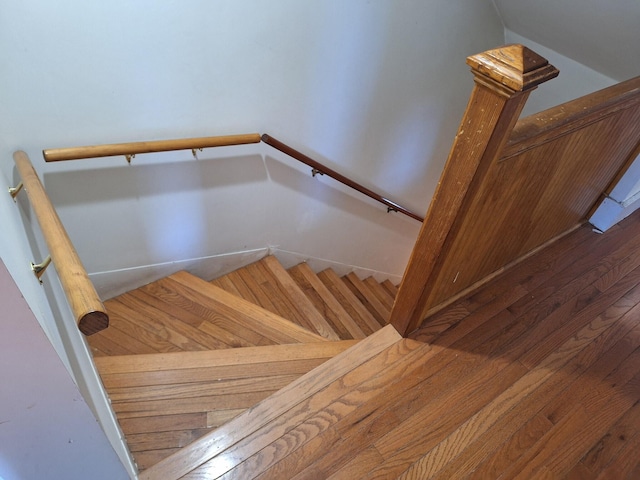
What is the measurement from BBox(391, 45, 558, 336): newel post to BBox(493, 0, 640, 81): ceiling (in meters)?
1.28

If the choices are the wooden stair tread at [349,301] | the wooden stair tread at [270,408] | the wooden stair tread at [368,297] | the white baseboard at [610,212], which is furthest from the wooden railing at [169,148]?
the white baseboard at [610,212]

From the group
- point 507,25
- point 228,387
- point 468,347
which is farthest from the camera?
point 507,25

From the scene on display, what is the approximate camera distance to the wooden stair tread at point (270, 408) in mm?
1382

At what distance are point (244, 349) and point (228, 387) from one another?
0.64ft

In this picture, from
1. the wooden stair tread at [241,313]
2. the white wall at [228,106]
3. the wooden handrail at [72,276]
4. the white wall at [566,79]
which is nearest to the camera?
the wooden handrail at [72,276]

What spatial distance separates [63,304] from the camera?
138cm

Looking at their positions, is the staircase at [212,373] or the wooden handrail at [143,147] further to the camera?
the wooden handrail at [143,147]

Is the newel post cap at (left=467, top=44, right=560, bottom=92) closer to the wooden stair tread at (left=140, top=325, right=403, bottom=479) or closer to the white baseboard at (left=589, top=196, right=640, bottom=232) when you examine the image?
the wooden stair tread at (left=140, top=325, right=403, bottom=479)

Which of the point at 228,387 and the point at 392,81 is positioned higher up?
the point at 392,81

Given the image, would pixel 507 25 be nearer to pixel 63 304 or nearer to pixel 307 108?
pixel 307 108

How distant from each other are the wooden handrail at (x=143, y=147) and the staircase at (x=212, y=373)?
0.75m

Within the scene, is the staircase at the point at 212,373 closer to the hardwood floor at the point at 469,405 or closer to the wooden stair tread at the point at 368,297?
the hardwood floor at the point at 469,405

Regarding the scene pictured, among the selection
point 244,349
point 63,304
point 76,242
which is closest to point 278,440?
point 244,349

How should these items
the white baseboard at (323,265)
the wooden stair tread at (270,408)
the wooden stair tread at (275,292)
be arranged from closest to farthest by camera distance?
the wooden stair tread at (270,408), the wooden stair tread at (275,292), the white baseboard at (323,265)
